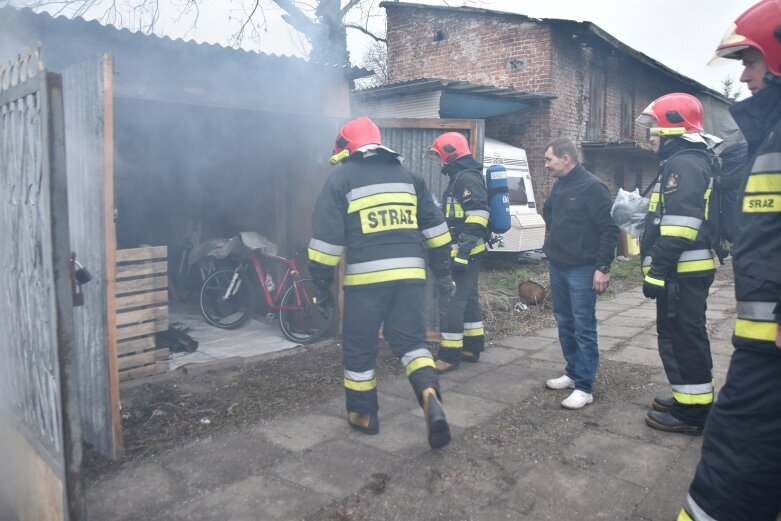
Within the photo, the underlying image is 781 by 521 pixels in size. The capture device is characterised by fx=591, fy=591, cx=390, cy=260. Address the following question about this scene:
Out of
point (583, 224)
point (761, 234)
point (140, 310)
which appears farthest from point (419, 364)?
point (140, 310)

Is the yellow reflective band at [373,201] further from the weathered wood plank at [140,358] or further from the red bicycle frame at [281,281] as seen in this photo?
the red bicycle frame at [281,281]

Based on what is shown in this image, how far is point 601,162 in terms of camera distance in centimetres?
1564

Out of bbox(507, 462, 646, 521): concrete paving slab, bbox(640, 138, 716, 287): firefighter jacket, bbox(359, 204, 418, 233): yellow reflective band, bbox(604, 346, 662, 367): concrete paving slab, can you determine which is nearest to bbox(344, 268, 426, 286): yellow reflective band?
bbox(359, 204, 418, 233): yellow reflective band

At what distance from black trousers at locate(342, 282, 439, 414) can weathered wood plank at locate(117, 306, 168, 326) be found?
2201 mm

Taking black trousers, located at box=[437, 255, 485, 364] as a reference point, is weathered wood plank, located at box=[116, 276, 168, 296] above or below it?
above

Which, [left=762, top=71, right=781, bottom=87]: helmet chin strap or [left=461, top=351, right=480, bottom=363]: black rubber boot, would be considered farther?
[left=461, top=351, right=480, bottom=363]: black rubber boot

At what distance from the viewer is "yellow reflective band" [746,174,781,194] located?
1.99 metres

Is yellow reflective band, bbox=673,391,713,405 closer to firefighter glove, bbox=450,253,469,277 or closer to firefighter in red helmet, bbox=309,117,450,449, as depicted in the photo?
firefighter in red helmet, bbox=309,117,450,449

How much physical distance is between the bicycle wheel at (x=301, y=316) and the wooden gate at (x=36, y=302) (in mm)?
3297

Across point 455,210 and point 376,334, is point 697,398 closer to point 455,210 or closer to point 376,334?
point 376,334

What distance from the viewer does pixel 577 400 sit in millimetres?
4262

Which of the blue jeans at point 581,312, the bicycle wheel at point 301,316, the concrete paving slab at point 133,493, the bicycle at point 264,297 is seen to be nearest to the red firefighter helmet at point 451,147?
the blue jeans at point 581,312

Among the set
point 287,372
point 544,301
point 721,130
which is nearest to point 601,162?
point 721,130

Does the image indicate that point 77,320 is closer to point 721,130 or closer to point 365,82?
point 721,130
